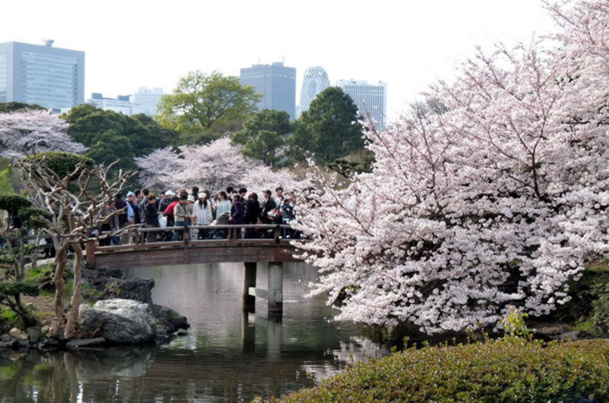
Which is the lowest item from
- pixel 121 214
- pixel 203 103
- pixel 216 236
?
pixel 216 236

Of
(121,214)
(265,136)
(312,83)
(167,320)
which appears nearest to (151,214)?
(121,214)

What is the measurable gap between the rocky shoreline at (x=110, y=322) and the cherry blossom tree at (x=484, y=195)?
4688mm

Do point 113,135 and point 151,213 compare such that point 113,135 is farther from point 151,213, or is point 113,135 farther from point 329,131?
point 151,213

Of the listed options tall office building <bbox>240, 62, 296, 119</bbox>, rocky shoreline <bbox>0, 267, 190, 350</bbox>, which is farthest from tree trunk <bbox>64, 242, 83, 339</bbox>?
tall office building <bbox>240, 62, 296, 119</bbox>

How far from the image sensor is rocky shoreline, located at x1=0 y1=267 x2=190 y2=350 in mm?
14117

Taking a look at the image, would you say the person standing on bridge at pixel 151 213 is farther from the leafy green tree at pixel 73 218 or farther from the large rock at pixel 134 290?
the leafy green tree at pixel 73 218

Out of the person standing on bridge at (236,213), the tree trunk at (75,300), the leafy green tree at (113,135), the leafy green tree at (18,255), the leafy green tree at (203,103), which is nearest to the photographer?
the leafy green tree at (18,255)

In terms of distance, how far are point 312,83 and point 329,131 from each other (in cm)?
15342

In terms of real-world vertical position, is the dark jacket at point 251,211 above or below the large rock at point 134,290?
above

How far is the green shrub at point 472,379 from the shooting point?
5840 millimetres

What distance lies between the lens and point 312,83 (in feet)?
622

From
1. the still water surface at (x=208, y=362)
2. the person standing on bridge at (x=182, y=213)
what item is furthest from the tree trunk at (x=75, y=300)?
the person standing on bridge at (x=182, y=213)

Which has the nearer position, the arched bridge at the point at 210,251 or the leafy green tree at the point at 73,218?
the leafy green tree at the point at 73,218

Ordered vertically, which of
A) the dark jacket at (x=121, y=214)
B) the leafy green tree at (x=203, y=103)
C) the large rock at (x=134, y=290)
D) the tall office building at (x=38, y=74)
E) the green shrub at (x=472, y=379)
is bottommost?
the large rock at (x=134, y=290)
